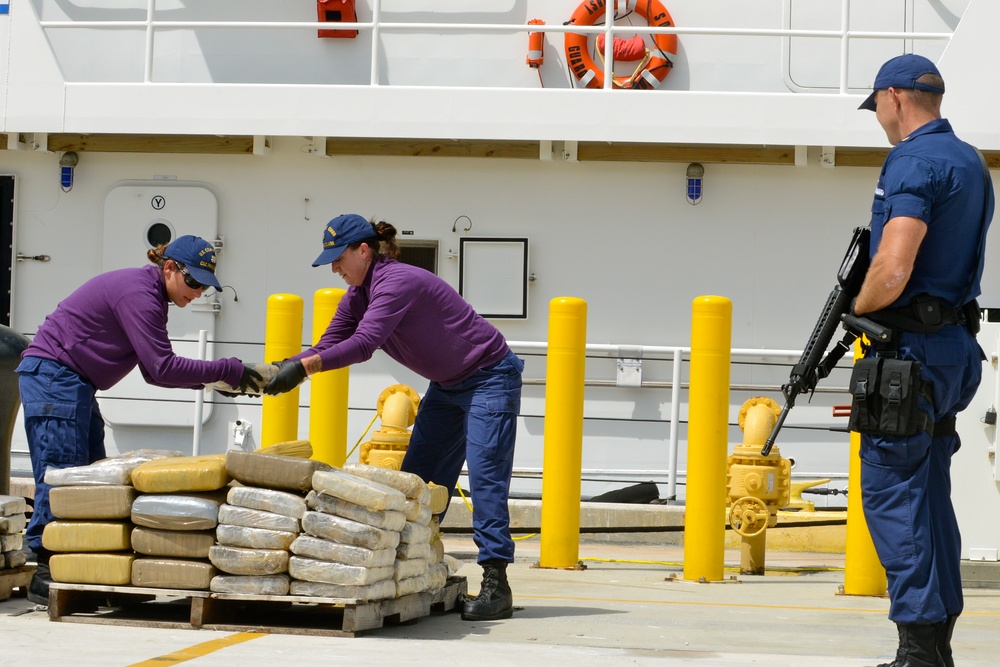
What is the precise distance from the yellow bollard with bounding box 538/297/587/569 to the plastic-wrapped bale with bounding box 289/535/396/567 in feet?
8.33

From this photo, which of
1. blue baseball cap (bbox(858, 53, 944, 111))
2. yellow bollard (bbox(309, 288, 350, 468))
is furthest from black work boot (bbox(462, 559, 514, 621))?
blue baseball cap (bbox(858, 53, 944, 111))

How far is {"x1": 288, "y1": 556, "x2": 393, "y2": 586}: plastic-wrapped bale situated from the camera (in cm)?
496

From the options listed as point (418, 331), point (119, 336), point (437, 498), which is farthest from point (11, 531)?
point (418, 331)

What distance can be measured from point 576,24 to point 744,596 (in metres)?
5.88

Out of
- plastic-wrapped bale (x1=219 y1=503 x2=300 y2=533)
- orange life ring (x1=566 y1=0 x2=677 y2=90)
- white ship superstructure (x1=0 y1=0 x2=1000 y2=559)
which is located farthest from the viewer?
orange life ring (x1=566 y1=0 x2=677 y2=90)

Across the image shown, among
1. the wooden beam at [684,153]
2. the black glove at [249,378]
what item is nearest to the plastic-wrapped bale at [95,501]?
the black glove at [249,378]

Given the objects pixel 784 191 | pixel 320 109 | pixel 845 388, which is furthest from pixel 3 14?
pixel 845 388

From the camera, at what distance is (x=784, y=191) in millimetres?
10523

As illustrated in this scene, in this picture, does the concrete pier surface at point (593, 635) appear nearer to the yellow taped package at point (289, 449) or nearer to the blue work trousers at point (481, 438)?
the blue work trousers at point (481, 438)

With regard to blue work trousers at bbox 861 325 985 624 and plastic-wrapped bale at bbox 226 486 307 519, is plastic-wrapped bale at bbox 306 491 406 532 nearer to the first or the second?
plastic-wrapped bale at bbox 226 486 307 519

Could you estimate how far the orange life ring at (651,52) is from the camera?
10.8m

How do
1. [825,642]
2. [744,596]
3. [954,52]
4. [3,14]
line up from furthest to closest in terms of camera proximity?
[3,14] < [954,52] < [744,596] < [825,642]

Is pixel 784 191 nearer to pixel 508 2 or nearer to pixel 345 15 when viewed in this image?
pixel 508 2

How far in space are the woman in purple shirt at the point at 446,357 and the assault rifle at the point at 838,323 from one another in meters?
1.57
